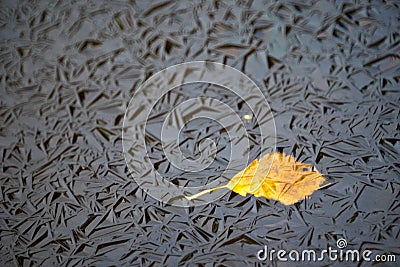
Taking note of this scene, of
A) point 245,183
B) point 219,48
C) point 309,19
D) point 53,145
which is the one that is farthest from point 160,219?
point 309,19

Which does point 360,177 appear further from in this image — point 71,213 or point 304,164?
point 71,213

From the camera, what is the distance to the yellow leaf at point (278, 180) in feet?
2.99

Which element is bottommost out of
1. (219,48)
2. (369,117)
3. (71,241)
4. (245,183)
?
(71,241)

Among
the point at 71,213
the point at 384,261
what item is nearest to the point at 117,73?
the point at 71,213

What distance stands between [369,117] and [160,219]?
50 centimetres

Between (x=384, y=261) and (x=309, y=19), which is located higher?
(x=309, y=19)

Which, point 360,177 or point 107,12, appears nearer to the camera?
point 360,177

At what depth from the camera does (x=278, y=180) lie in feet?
3.02

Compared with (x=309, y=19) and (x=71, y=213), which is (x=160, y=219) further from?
(x=309, y=19)

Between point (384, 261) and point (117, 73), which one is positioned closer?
point (384, 261)

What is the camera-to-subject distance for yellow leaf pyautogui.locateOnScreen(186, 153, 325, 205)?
2.99ft

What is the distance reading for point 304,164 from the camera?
919mm

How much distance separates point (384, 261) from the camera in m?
0.88

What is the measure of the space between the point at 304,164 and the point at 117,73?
470 mm
